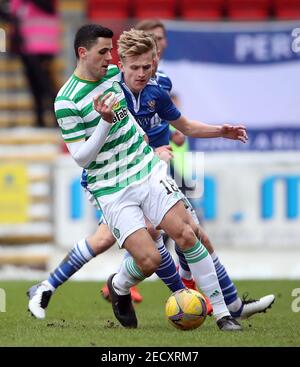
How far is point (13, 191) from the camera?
13.5 meters

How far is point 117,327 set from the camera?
304 inches

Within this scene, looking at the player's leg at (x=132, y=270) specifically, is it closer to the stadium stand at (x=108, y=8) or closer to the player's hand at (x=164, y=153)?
the player's hand at (x=164, y=153)

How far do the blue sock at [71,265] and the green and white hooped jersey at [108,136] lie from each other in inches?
45.6

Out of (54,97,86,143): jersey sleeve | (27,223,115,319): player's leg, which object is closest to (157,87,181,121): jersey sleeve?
(54,97,86,143): jersey sleeve

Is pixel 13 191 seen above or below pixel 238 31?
below

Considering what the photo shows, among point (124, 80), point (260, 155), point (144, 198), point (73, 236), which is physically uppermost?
point (124, 80)

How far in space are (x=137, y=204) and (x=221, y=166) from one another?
621cm

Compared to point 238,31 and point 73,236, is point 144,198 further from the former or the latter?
point 238,31

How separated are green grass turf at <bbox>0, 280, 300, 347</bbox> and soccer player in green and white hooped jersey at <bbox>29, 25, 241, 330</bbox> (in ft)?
1.24

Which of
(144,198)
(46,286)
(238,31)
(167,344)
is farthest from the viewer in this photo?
(238,31)

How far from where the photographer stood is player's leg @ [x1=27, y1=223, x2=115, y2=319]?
836 cm
